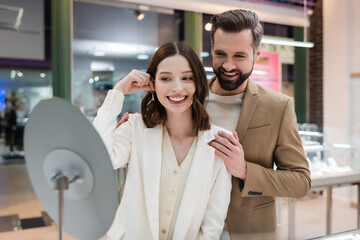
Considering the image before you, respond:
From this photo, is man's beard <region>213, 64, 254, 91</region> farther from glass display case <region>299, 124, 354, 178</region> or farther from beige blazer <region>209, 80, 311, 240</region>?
glass display case <region>299, 124, 354, 178</region>

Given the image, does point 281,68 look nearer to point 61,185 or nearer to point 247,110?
point 247,110

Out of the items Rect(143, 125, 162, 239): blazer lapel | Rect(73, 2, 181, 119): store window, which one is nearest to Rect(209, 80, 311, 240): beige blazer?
Rect(143, 125, 162, 239): blazer lapel

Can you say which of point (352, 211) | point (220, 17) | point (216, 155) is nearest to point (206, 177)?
point (216, 155)

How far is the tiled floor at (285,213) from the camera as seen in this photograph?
3.96 metres

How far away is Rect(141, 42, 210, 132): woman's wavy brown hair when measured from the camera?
137cm

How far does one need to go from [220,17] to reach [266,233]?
108 cm

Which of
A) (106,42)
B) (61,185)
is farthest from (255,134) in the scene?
(106,42)

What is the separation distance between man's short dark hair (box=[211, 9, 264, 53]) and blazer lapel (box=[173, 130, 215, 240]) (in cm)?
57

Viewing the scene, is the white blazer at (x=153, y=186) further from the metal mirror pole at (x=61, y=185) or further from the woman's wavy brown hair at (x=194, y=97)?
the metal mirror pole at (x=61, y=185)

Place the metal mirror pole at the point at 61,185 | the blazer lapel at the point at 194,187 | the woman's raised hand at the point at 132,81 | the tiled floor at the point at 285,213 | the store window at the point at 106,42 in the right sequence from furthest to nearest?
the store window at the point at 106,42
the tiled floor at the point at 285,213
the woman's raised hand at the point at 132,81
the blazer lapel at the point at 194,187
the metal mirror pole at the point at 61,185

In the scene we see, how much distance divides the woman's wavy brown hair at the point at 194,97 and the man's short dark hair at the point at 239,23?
25cm

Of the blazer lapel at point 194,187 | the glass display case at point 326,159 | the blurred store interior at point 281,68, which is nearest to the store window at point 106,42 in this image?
the blurred store interior at point 281,68

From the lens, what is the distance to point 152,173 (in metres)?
1.32

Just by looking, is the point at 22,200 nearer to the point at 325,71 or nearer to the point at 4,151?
the point at 4,151
